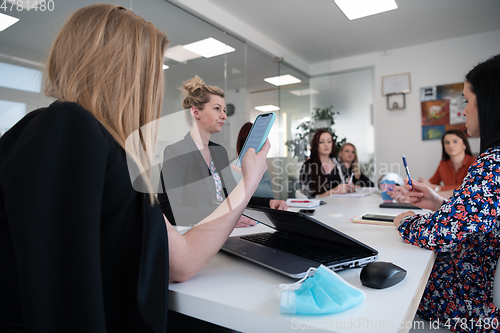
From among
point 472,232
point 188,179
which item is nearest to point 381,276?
point 472,232

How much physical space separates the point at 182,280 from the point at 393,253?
1.97 feet

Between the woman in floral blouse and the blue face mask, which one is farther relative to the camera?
the woman in floral blouse

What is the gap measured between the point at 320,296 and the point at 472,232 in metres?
0.59

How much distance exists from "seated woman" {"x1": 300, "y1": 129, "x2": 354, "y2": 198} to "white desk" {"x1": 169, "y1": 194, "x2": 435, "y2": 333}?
→ 264 cm

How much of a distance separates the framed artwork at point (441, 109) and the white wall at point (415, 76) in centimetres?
9

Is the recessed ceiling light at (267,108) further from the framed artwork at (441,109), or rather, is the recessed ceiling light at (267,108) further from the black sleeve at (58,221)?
the black sleeve at (58,221)

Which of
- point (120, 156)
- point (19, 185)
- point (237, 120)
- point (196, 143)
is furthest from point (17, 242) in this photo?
point (237, 120)

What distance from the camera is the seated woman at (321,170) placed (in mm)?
3662

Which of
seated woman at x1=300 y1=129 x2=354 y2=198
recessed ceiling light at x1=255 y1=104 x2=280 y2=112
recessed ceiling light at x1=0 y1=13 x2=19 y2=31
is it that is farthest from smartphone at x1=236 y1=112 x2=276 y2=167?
recessed ceiling light at x1=255 y1=104 x2=280 y2=112

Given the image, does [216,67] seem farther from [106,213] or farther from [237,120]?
[106,213]

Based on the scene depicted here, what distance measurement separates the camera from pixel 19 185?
50 cm

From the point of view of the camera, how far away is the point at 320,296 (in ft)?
1.79

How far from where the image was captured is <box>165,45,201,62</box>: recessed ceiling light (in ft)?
11.0

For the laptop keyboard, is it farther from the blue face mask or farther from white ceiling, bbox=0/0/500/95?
white ceiling, bbox=0/0/500/95
